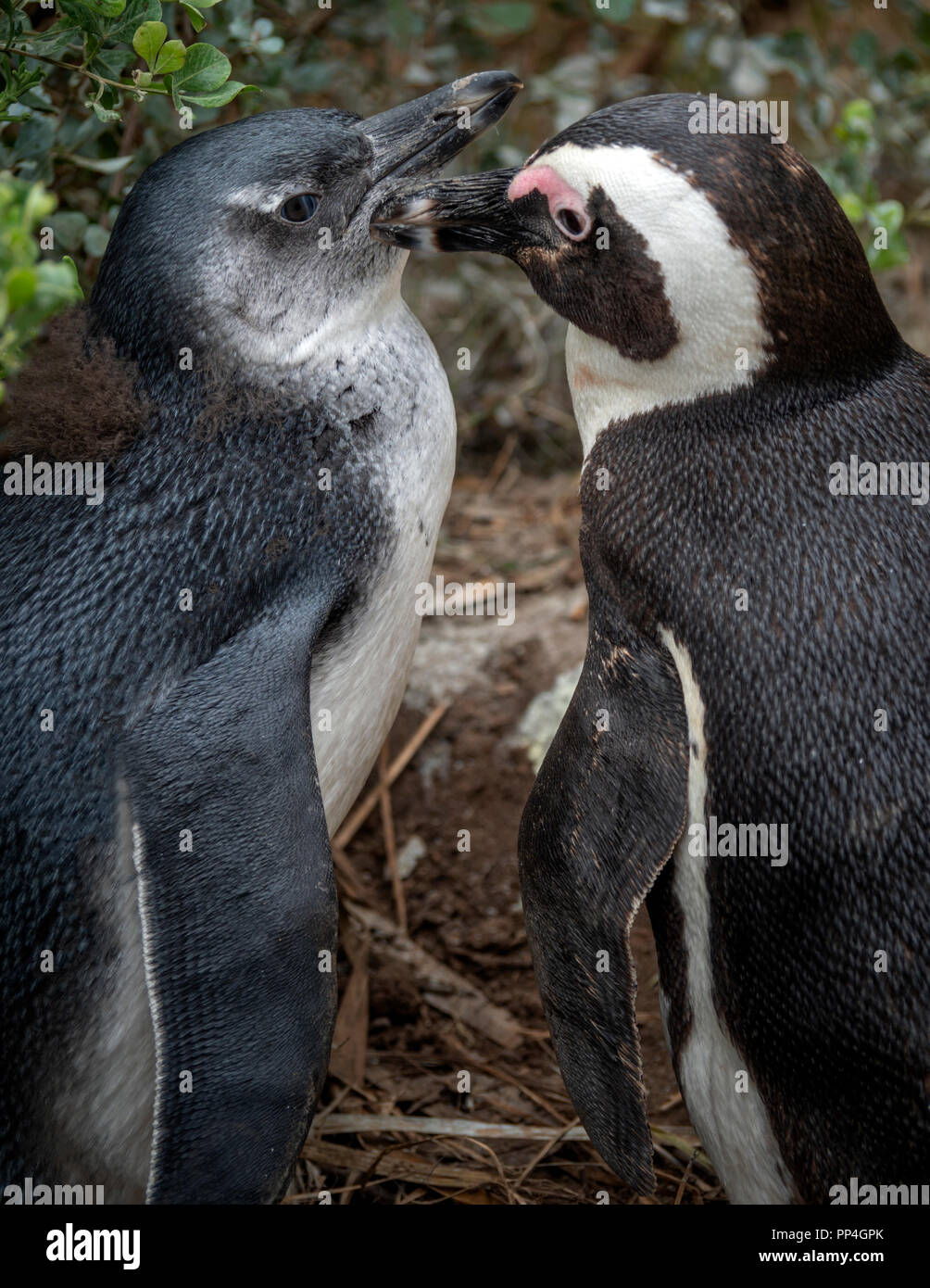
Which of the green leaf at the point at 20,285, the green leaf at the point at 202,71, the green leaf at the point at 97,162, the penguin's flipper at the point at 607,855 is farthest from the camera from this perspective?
the green leaf at the point at 97,162

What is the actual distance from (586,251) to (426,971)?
4.68 feet

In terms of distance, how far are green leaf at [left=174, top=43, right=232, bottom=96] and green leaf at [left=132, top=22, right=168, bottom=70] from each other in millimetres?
42

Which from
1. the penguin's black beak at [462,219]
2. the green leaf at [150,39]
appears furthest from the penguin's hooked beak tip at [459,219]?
the green leaf at [150,39]

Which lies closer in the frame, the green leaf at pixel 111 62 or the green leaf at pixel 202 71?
the green leaf at pixel 202 71

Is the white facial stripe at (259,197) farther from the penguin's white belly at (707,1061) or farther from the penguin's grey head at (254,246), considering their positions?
the penguin's white belly at (707,1061)

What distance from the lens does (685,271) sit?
1579 mm

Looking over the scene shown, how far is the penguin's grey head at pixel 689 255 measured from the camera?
1.56 meters

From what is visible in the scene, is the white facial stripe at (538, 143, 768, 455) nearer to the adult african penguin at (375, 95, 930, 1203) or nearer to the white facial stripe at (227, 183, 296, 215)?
the adult african penguin at (375, 95, 930, 1203)

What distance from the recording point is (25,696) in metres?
1.72

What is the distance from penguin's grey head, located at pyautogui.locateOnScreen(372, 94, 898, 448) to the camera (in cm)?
156

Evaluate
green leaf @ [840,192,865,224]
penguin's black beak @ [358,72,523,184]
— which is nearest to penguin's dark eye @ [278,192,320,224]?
penguin's black beak @ [358,72,523,184]

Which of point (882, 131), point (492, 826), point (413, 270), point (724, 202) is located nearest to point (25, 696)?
point (724, 202)

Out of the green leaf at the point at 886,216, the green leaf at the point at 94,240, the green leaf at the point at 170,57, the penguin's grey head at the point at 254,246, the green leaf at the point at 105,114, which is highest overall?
the green leaf at the point at 170,57

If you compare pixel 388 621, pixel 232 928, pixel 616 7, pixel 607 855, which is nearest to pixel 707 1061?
pixel 607 855
